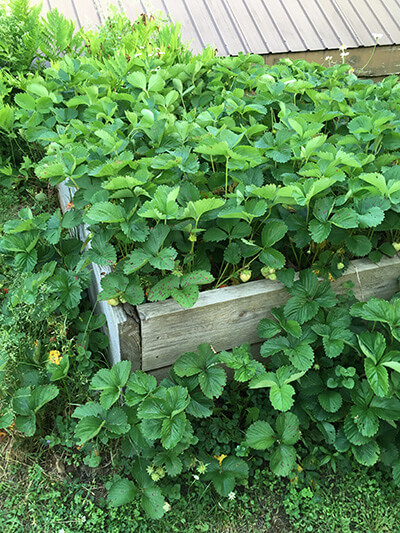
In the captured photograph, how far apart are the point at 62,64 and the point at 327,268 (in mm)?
1804

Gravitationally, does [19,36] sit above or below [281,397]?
above

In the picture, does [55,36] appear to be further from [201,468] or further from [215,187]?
[201,468]

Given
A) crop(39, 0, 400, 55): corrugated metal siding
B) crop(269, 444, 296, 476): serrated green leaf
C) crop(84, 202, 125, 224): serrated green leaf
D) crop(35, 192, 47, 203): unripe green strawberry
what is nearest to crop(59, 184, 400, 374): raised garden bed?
crop(84, 202, 125, 224): serrated green leaf

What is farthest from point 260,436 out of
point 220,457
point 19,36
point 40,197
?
point 19,36

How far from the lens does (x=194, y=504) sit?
5.47ft

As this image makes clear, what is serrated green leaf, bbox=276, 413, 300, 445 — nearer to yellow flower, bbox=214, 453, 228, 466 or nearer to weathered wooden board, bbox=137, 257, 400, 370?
yellow flower, bbox=214, 453, 228, 466

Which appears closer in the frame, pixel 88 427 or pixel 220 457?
pixel 88 427

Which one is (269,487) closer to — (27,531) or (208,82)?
(27,531)

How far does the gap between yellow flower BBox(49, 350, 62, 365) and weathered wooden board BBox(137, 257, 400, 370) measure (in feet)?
1.28

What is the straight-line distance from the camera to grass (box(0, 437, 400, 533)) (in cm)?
162

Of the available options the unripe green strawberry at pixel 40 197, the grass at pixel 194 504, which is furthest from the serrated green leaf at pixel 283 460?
the unripe green strawberry at pixel 40 197

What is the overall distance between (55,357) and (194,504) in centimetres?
80

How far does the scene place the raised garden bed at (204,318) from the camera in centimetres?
164

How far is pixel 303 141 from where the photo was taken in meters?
1.89
